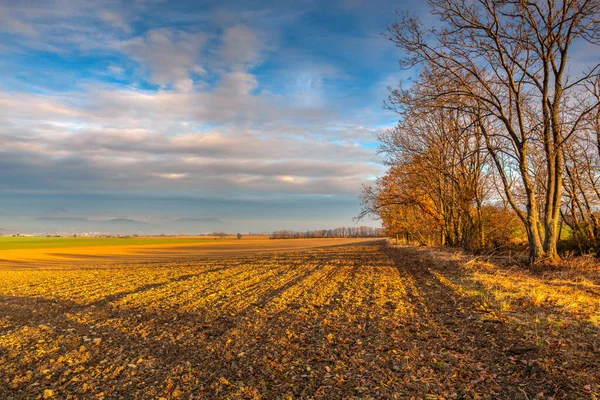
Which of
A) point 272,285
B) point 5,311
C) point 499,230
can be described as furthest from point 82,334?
point 499,230

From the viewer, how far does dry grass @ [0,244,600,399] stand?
486 cm

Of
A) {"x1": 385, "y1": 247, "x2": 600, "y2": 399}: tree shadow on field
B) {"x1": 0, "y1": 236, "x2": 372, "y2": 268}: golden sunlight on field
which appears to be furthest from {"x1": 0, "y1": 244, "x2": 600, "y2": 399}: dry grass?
{"x1": 0, "y1": 236, "x2": 372, "y2": 268}: golden sunlight on field

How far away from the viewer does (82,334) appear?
7.89 meters

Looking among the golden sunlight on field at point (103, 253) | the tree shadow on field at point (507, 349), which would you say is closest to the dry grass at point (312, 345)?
the tree shadow on field at point (507, 349)

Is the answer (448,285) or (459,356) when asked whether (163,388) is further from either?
(448,285)

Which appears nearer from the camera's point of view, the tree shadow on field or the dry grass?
the tree shadow on field

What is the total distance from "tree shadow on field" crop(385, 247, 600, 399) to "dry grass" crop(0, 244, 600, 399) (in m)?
0.02

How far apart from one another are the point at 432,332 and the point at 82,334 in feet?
24.6

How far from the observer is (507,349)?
5723 millimetres

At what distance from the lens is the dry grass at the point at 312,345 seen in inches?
191

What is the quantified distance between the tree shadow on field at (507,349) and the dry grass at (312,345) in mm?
24

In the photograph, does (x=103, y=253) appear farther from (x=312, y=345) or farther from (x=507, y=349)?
(x=507, y=349)

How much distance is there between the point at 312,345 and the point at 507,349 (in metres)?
3.23

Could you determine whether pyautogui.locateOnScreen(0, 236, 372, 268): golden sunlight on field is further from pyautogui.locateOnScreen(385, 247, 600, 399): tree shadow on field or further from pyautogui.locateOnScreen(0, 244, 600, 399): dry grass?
pyautogui.locateOnScreen(385, 247, 600, 399): tree shadow on field
